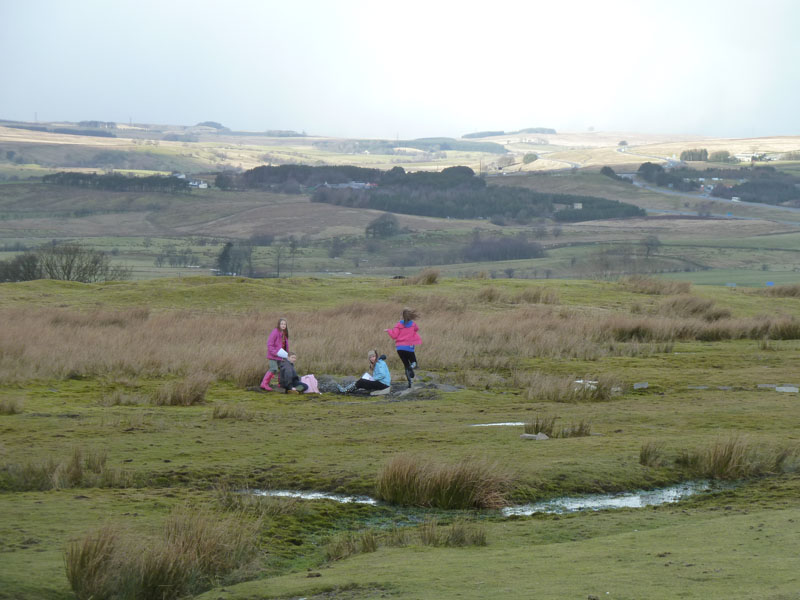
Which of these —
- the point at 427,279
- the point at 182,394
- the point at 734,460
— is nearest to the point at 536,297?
the point at 427,279

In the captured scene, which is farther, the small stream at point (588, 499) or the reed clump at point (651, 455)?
the reed clump at point (651, 455)

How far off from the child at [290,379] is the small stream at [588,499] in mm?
8215

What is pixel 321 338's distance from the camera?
2512 centimetres

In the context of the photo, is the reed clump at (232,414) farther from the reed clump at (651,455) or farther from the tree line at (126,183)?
the tree line at (126,183)

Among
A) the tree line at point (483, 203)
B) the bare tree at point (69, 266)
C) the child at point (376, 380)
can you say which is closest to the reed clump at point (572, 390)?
the child at point (376, 380)

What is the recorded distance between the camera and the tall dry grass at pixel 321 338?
20.8 metres

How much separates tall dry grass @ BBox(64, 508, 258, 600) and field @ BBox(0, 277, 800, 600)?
0.03 m

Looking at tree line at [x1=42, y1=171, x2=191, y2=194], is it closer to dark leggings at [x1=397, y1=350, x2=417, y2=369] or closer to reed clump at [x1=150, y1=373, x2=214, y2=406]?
dark leggings at [x1=397, y1=350, x2=417, y2=369]

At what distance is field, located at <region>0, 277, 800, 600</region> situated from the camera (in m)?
6.96

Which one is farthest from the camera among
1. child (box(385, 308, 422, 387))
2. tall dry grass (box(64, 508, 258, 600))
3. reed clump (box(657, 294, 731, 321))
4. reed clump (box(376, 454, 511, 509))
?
reed clump (box(657, 294, 731, 321))

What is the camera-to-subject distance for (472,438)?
1317 centimetres

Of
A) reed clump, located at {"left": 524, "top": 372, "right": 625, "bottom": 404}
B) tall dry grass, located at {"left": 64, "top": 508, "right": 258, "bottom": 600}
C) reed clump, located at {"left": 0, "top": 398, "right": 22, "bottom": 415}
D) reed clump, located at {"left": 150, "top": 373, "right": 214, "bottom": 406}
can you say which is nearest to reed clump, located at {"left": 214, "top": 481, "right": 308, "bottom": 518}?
tall dry grass, located at {"left": 64, "top": 508, "right": 258, "bottom": 600}

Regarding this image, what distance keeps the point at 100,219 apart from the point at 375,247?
2287 inches

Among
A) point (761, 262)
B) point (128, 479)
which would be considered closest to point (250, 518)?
point (128, 479)
